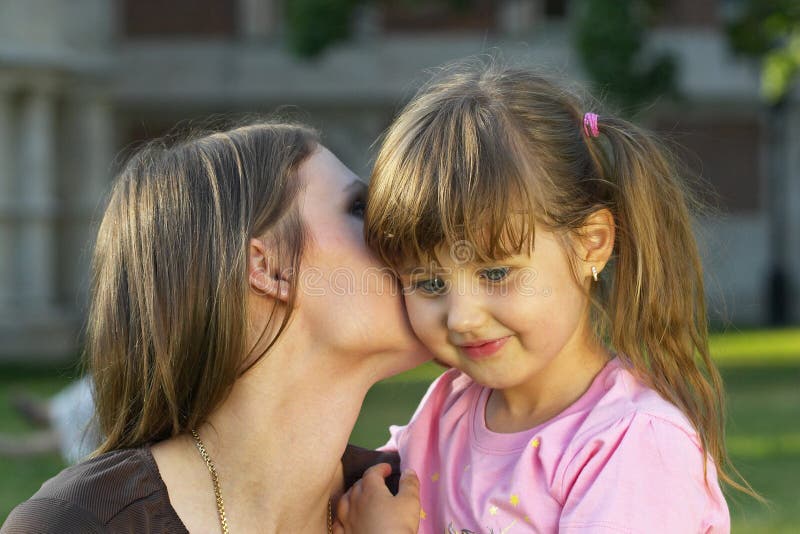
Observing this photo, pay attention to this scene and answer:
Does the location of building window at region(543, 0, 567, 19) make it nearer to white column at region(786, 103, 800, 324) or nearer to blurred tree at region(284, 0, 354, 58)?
white column at region(786, 103, 800, 324)

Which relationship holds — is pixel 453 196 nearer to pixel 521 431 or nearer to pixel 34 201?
pixel 521 431

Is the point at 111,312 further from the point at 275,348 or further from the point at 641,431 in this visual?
the point at 641,431

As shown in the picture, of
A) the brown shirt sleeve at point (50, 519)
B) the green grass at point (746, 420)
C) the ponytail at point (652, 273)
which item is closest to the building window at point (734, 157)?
the green grass at point (746, 420)

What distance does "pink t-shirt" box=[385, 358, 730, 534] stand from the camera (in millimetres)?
2068

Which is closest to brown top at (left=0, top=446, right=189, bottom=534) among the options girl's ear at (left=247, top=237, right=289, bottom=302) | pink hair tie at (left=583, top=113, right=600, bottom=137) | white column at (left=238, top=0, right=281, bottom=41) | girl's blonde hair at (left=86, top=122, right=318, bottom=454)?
girl's blonde hair at (left=86, top=122, right=318, bottom=454)

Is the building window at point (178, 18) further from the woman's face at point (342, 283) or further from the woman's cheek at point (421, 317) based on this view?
the woman's cheek at point (421, 317)

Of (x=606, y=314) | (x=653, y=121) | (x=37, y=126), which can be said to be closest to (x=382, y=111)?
(x=653, y=121)

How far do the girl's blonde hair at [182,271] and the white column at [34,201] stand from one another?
1250cm

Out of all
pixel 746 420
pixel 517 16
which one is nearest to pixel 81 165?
pixel 517 16

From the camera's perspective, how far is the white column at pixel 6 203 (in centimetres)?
1402

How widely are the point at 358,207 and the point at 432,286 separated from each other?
26cm

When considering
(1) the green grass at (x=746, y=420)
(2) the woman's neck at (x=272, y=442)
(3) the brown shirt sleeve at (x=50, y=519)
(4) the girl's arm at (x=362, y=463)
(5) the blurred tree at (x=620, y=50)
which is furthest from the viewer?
(5) the blurred tree at (x=620, y=50)

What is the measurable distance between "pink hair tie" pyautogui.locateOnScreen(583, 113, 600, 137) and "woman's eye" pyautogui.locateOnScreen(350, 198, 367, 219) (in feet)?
1.57

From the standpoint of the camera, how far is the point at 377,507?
2354mm
